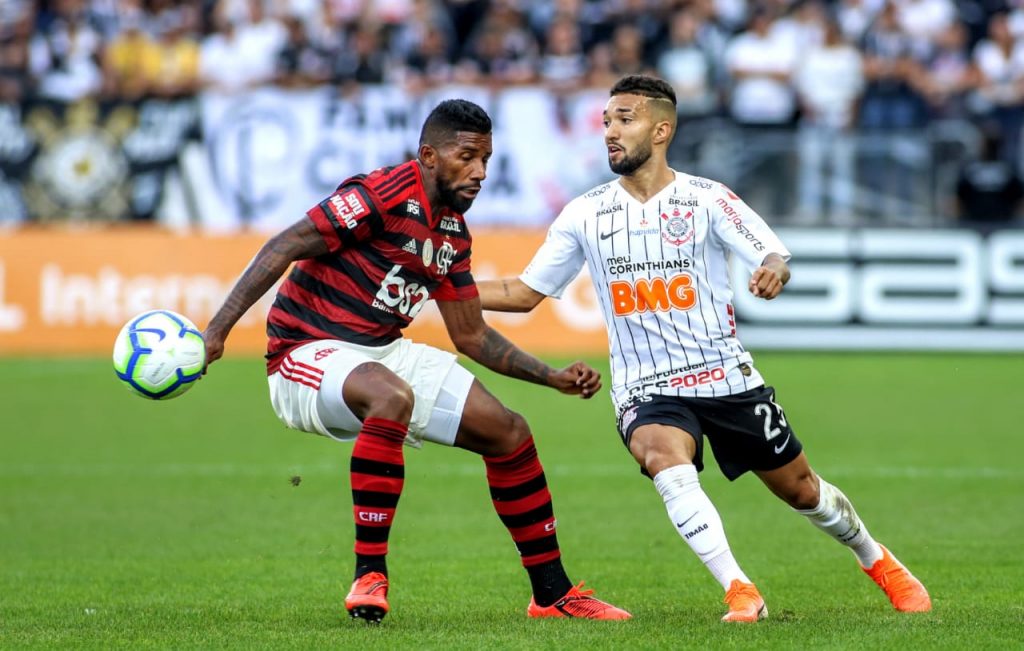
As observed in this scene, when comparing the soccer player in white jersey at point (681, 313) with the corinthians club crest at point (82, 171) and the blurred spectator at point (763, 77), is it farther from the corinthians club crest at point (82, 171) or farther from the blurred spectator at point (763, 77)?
the corinthians club crest at point (82, 171)

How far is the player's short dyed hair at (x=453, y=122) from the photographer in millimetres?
6531

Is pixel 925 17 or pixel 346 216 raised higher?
pixel 925 17

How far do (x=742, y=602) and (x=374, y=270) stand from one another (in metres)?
2.05

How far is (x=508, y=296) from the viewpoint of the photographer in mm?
7078

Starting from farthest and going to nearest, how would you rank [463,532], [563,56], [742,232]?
[563,56], [463,532], [742,232]

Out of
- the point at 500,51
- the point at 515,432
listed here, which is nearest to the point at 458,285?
the point at 515,432

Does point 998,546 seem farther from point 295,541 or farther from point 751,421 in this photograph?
point 295,541

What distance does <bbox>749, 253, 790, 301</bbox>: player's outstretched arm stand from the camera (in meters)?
6.04

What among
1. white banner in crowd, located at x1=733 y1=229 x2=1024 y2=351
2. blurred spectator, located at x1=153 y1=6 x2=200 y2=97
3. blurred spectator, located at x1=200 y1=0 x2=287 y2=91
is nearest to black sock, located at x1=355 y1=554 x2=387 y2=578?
white banner in crowd, located at x1=733 y1=229 x2=1024 y2=351

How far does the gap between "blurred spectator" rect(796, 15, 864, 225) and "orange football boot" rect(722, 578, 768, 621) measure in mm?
12010

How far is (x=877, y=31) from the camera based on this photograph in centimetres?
1973

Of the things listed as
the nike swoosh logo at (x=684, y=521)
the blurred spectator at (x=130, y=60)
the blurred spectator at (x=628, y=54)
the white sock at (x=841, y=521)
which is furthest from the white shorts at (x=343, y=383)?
the blurred spectator at (x=130, y=60)

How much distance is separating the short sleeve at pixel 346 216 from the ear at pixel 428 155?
0.32 meters

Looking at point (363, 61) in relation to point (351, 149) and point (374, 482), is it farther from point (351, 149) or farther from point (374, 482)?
point (374, 482)
